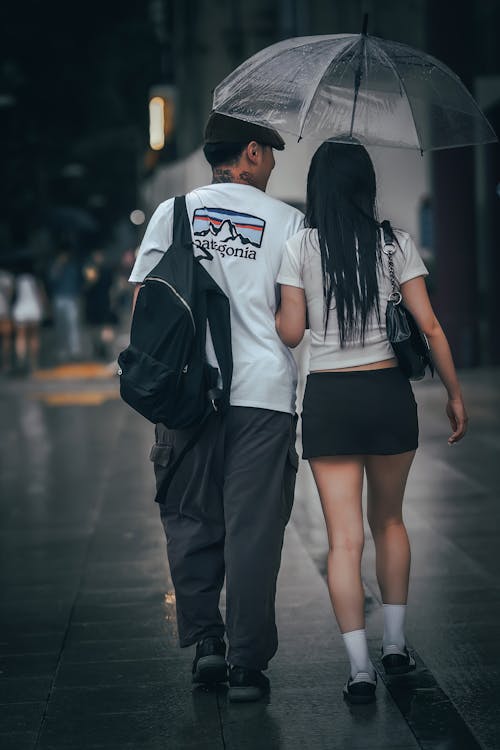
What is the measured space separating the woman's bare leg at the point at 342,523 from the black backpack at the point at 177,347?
0.41 meters

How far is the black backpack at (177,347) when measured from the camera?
4328mm

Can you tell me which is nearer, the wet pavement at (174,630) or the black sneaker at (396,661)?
the wet pavement at (174,630)

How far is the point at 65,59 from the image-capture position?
38.4 meters

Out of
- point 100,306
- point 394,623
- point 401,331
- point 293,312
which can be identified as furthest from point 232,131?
point 100,306

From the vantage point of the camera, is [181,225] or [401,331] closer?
[401,331]

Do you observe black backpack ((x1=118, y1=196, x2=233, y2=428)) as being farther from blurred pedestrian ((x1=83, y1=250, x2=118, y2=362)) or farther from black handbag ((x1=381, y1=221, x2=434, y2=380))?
blurred pedestrian ((x1=83, y1=250, x2=118, y2=362))

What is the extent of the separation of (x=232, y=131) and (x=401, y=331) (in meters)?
0.88

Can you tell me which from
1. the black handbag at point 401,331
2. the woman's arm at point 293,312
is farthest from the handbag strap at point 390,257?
the woman's arm at point 293,312

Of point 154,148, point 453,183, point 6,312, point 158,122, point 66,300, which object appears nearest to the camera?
point 453,183

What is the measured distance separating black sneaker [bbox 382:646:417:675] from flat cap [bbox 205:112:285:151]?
5.74ft

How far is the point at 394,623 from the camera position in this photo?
15.1ft

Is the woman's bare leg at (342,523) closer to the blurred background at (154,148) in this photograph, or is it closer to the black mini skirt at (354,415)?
the black mini skirt at (354,415)

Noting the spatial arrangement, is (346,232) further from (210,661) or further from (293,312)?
(210,661)

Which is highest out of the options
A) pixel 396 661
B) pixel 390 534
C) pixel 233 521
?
pixel 233 521
